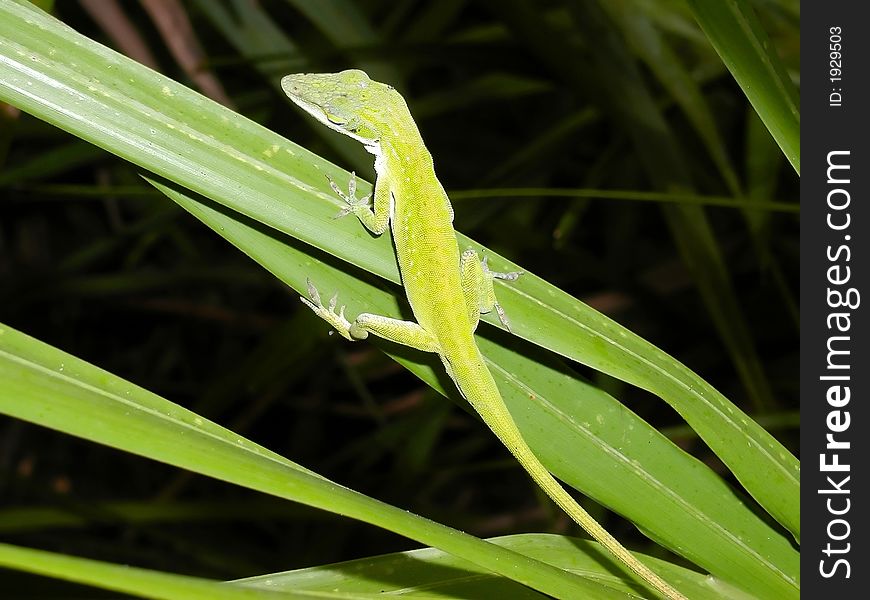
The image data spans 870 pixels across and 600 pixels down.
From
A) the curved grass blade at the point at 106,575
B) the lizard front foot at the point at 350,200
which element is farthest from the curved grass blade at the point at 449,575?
the lizard front foot at the point at 350,200

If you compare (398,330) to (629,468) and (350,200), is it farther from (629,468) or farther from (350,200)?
(629,468)

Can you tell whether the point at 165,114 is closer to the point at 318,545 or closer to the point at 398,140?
the point at 398,140

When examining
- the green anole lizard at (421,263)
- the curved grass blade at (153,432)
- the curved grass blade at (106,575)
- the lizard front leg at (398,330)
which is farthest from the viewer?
the lizard front leg at (398,330)

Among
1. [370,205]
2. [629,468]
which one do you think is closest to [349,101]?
[370,205]

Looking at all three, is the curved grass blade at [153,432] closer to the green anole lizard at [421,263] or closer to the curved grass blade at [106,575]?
the curved grass blade at [106,575]

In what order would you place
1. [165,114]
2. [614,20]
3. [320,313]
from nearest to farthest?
1. [165,114]
2. [320,313]
3. [614,20]

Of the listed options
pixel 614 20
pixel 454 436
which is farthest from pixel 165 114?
pixel 454 436

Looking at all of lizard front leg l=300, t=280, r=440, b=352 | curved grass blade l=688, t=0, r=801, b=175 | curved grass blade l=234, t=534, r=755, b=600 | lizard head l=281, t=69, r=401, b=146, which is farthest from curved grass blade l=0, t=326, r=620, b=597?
lizard head l=281, t=69, r=401, b=146
